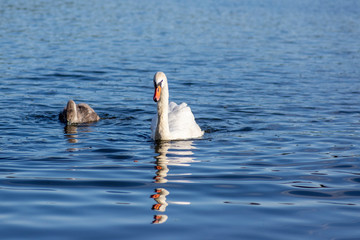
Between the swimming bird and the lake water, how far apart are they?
0.91ft

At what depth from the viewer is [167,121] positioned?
42.9 feet

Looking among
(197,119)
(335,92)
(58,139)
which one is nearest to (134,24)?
(335,92)

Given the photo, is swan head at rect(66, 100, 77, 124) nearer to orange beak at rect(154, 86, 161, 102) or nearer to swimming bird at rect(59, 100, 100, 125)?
swimming bird at rect(59, 100, 100, 125)

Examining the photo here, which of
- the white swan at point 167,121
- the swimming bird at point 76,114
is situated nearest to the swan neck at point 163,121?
the white swan at point 167,121

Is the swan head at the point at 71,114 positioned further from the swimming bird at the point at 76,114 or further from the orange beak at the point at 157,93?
the orange beak at the point at 157,93

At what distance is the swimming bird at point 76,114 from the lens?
14.6m

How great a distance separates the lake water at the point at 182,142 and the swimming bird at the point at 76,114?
0.91 ft

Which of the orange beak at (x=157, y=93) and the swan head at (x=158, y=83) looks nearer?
the orange beak at (x=157, y=93)

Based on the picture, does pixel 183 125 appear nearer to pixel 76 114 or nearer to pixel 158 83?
pixel 158 83

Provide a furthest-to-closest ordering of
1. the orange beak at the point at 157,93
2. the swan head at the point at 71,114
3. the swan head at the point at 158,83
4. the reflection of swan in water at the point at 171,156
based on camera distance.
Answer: the swan head at the point at 71,114 < the swan head at the point at 158,83 < the orange beak at the point at 157,93 < the reflection of swan in water at the point at 171,156

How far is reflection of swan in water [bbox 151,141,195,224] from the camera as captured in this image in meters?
8.22

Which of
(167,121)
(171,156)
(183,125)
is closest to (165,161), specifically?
(171,156)

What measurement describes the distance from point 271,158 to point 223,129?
3081 mm

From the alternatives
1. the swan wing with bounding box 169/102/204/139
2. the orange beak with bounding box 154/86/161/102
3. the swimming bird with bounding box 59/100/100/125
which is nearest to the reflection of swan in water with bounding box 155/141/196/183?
the swan wing with bounding box 169/102/204/139
